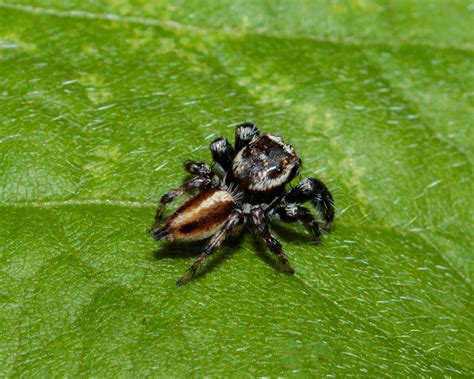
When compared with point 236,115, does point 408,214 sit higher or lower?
lower

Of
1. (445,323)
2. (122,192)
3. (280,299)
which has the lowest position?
(445,323)

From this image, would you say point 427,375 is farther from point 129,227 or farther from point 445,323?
point 129,227

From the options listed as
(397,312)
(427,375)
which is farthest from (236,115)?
(427,375)

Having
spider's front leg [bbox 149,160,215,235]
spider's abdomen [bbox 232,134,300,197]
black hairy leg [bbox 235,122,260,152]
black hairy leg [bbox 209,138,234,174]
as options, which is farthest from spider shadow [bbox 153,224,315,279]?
black hairy leg [bbox 235,122,260,152]

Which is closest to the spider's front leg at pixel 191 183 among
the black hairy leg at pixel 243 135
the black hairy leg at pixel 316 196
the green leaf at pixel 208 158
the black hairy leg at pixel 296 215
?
the green leaf at pixel 208 158

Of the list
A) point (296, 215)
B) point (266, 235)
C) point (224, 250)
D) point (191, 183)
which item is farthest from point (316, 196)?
point (191, 183)

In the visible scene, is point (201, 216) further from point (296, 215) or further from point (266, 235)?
point (296, 215)

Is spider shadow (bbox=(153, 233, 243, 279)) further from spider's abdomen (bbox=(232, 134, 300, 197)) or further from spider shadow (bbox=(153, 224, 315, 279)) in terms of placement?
spider's abdomen (bbox=(232, 134, 300, 197))

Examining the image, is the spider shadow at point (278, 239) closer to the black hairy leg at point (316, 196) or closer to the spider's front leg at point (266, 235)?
the spider's front leg at point (266, 235)
